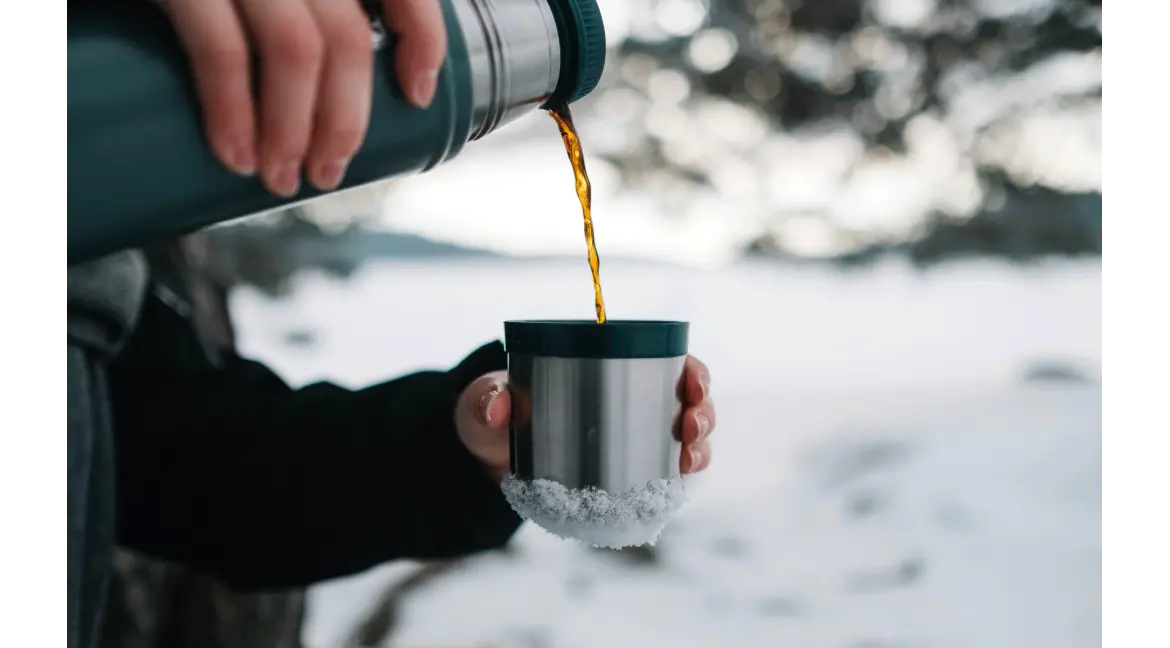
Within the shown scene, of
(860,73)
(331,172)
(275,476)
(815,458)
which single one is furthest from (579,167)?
(815,458)

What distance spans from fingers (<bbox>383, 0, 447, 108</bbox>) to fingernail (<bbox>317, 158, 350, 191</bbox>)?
0.11 ft

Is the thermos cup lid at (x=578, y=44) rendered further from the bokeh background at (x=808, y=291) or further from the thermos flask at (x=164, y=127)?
the bokeh background at (x=808, y=291)

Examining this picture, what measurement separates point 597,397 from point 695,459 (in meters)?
0.11

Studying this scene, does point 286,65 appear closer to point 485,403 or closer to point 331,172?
point 331,172

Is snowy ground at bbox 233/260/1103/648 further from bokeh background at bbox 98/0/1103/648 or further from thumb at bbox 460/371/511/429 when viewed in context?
thumb at bbox 460/371/511/429

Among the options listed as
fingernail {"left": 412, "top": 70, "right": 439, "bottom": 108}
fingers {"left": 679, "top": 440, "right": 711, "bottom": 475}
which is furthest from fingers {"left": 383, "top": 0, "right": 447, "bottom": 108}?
fingers {"left": 679, "top": 440, "right": 711, "bottom": 475}

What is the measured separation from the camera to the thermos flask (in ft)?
0.83

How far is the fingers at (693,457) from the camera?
1.41 ft

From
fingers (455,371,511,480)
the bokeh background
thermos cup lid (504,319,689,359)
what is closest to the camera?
thermos cup lid (504,319,689,359)

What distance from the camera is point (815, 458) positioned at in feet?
4.69

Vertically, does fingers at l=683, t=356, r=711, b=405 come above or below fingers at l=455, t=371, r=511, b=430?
above

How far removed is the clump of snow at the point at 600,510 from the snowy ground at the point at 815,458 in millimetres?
745
